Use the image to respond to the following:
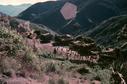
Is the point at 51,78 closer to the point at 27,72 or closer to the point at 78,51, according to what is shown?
the point at 27,72

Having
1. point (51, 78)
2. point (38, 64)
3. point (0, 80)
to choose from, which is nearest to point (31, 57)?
point (38, 64)

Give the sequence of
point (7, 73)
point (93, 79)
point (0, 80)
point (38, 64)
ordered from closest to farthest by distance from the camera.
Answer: point (0, 80) → point (7, 73) → point (38, 64) → point (93, 79)

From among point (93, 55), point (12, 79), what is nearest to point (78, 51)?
point (93, 55)

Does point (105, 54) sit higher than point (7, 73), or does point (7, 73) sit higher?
point (7, 73)

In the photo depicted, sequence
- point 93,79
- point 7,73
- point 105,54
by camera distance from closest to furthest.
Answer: point 7,73 → point 93,79 → point 105,54

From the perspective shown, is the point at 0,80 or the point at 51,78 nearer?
the point at 0,80

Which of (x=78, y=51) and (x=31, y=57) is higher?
(x=31, y=57)

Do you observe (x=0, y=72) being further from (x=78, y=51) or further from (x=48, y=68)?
(x=78, y=51)

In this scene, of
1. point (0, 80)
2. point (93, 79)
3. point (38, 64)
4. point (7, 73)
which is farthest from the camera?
point (93, 79)

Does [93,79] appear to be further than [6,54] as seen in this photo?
Yes

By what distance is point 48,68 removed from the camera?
18938 millimetres

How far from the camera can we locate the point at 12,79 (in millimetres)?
15664

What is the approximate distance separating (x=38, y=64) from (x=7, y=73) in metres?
2.39

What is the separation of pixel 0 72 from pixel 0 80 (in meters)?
1.50
